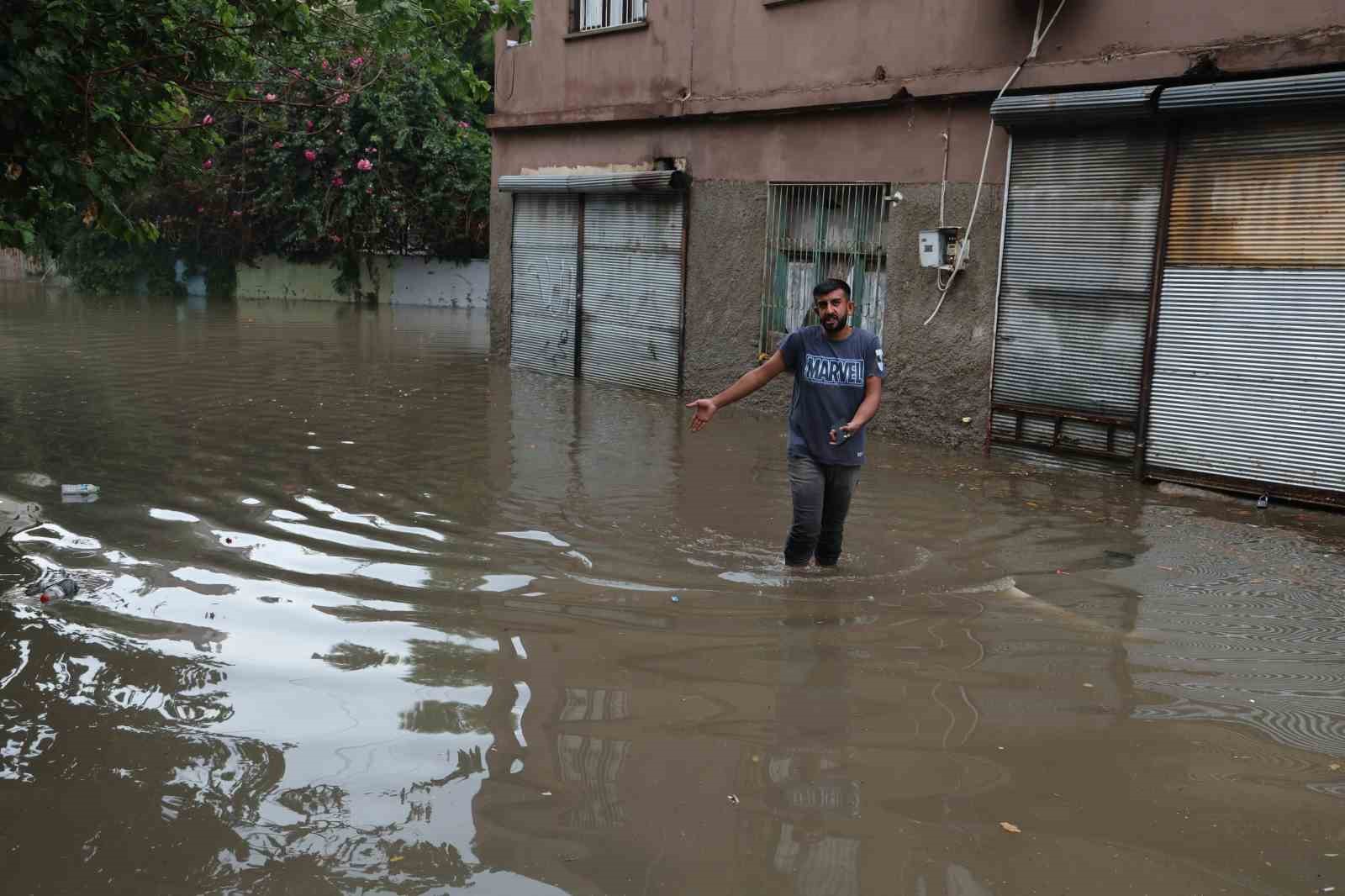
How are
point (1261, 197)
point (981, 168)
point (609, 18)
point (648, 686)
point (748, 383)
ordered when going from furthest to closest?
point (609, 18), point (981, 168), point (1261, 197), point (748, 383), point (648, 686)

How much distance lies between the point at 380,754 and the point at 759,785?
1.31 m

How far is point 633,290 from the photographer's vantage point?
15.5 meters

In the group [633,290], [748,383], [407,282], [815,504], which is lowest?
[815,504]

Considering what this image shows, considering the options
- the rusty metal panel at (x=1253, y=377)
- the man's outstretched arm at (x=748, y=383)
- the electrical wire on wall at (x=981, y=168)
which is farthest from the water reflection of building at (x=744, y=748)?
the electrical wire on wall at (x=981, y=168)

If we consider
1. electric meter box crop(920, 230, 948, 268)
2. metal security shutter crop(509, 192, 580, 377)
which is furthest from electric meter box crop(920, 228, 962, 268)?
metal security shutter crop(509, 192, 580, 377)

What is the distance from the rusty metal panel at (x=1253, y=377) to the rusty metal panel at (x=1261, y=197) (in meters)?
0.13

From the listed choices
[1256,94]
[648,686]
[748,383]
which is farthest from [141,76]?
[1256,94]

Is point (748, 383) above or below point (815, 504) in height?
above

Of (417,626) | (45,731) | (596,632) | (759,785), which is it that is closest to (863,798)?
(759,785)

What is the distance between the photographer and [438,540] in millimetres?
7582

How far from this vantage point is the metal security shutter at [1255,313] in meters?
8.77

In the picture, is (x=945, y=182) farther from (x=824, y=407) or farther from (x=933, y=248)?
(x=824, y=407)

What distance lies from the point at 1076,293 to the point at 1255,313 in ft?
4.99

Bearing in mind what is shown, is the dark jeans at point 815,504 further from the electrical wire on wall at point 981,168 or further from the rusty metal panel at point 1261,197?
the electrical wire on wall at point 981,168
